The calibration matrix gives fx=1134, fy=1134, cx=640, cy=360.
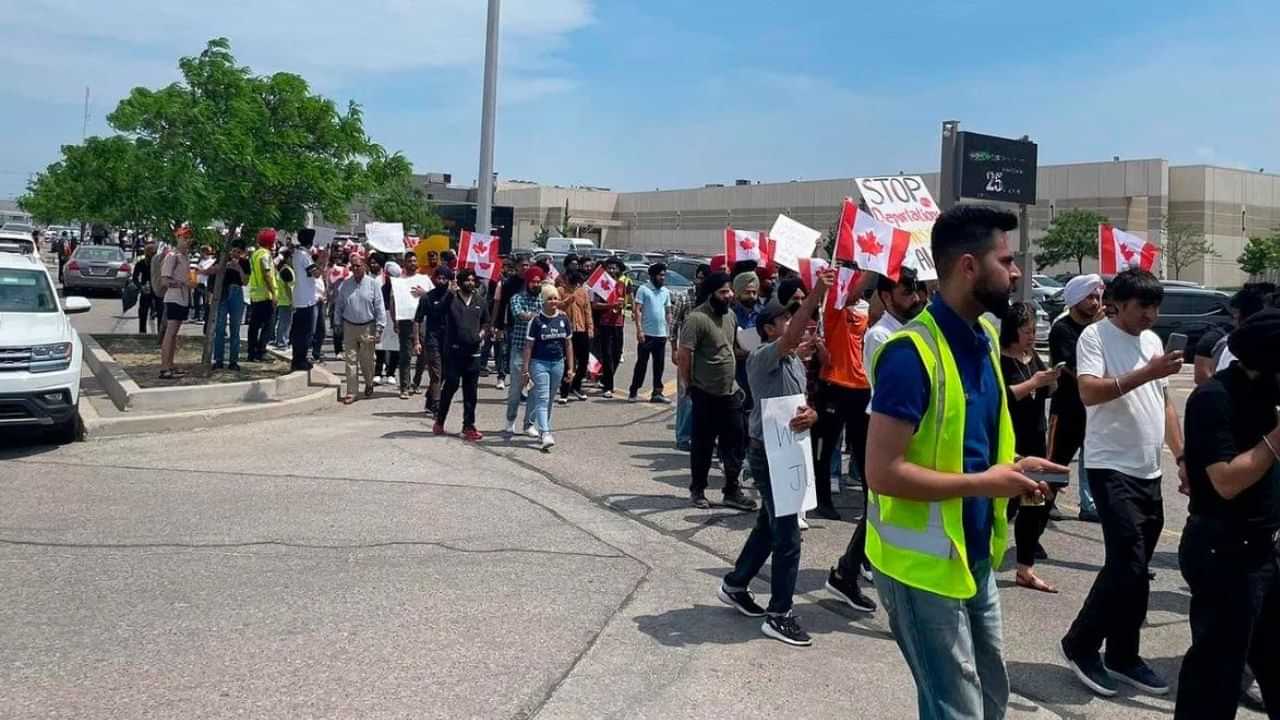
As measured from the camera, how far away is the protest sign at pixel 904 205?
8.16 metres

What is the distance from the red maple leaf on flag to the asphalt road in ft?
6.90

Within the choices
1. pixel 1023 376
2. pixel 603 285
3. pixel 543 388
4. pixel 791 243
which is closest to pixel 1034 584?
pixel 1023 376

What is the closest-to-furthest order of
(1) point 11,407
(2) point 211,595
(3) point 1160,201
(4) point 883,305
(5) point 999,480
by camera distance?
(5) point 999,480, (2) point 211,595, (4) point 883,305, (1) point 11,407, (3) point 1160,201

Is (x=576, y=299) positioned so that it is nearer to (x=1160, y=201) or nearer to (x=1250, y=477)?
(x=1250, y=477)

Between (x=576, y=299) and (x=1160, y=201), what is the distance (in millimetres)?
55994

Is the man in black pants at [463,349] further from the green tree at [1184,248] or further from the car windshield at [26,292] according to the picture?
the green tree at [1184,248]

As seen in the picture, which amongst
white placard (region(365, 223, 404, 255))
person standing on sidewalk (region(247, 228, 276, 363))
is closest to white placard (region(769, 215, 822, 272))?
person standing on sidewalk (region(247, 228, 276, 363))

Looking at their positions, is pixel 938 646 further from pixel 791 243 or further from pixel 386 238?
pixel 386 238

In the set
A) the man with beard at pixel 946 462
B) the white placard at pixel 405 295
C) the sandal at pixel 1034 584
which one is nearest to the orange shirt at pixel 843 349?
the sandal at pixel 1034 584

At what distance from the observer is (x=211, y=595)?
6.29m

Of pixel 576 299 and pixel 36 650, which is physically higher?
pixel 576 299

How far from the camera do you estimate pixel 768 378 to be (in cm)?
645

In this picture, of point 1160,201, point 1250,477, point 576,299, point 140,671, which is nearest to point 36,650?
point 140,671

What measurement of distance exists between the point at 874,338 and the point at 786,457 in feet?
4.94
